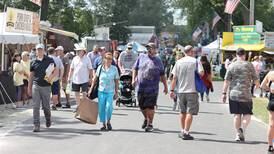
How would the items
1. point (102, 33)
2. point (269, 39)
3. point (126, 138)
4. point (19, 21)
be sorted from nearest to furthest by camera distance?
1. point (126, 138)
2. point (19, 21)
3. point (269, 39)
4. point (102, 33)

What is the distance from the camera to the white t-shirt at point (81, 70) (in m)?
15.9

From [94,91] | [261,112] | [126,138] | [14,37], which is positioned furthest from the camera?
[14,37]

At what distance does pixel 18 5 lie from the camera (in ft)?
185

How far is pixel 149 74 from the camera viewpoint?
12844mm

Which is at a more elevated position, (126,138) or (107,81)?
(107,81)

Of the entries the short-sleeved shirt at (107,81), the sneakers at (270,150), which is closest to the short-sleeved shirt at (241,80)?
the sneakers at (270,150)

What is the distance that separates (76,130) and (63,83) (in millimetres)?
6114

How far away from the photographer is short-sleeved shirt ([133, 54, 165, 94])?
12.9 m

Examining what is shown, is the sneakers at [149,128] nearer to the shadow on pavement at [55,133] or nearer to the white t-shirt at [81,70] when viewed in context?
the shadow on pavement at [55,133]

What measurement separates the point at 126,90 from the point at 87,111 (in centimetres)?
601

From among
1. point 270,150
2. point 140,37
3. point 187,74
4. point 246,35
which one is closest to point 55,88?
point 187,74

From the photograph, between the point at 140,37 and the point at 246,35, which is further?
the point at 140,37

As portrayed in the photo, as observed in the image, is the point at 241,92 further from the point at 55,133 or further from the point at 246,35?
the point at 246,35

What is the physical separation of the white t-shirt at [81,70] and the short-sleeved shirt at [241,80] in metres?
Result: 5.28
